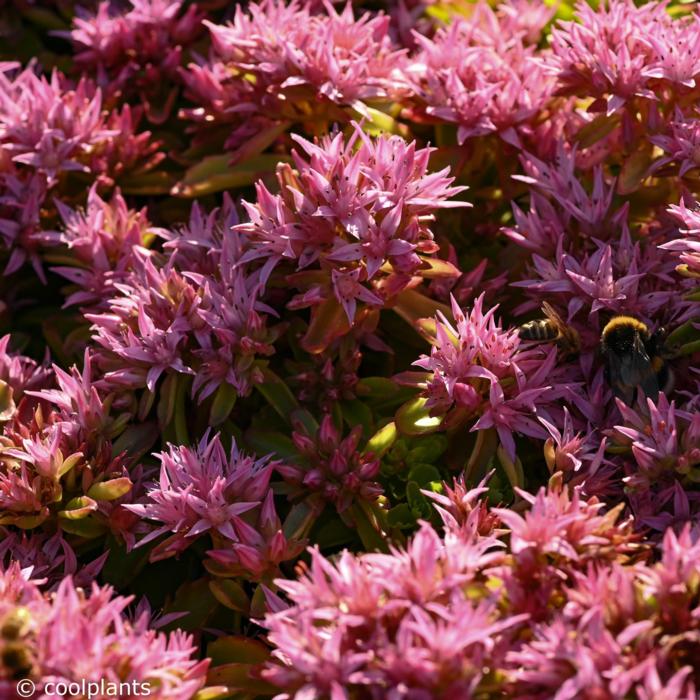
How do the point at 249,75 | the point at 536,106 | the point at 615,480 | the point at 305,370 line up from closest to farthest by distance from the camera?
1. the point at 615,480
2. the point at 305,370
3. the point at 536,106
4. the point at 249,75

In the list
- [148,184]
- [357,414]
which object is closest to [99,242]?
[148,184]

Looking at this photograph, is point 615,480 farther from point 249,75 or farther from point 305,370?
point 249,75

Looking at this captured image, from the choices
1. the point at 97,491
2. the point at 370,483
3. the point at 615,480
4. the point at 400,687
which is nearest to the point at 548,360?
the point at 615,480

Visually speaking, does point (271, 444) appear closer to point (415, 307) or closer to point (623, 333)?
point (415, 307)

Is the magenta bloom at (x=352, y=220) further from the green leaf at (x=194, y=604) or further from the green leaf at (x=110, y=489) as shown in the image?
the green leaf at (x=194, y=604)

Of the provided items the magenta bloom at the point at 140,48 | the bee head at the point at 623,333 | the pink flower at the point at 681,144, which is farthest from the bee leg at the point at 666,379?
the magenta bloom at the point at 140,48
